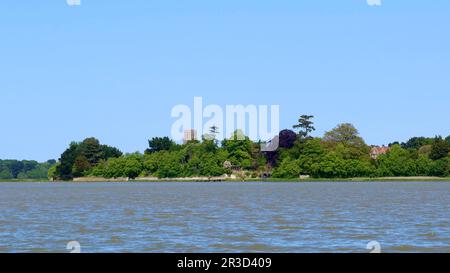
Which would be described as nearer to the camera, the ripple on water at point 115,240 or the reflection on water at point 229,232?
the reflection on water at point 229,232

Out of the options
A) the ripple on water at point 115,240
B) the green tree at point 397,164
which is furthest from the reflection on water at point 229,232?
the green tree at point 397,164

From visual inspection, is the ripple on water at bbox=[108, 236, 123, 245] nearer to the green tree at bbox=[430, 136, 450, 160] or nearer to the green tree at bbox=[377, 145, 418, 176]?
the green tree at bbox=[377, 145, 418, 176]

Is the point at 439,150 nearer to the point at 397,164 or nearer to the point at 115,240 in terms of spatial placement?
the point at 397,164

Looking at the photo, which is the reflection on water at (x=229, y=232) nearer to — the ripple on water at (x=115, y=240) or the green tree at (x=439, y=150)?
the ripple on water at (x=115, y=240)

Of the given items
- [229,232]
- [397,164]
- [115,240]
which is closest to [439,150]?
[397,164]

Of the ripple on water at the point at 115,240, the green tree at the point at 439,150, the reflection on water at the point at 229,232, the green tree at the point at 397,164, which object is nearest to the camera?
the reflection on water at the point at 229,232

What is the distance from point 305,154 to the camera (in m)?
191

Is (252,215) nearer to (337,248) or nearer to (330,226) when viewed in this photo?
(330,226)

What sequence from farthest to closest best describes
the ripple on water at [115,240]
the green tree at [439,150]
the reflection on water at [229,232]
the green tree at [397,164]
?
1. the green tree at [397,164]
2. the green tree at [439,150]
3. the ripple on water at [115,240]
4. the reflection on water at [229,232]

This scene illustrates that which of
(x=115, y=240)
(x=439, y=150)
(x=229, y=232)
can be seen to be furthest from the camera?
(x=439, y=150)

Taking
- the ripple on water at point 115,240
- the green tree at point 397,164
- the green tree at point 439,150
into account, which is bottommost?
the ripple on water at point 115,240

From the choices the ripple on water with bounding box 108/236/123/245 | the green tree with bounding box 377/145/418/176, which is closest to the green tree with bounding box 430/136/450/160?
the green tree with bounding box 377/145/418/176

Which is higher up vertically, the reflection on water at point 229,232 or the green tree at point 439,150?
the green tree at point 439,150
